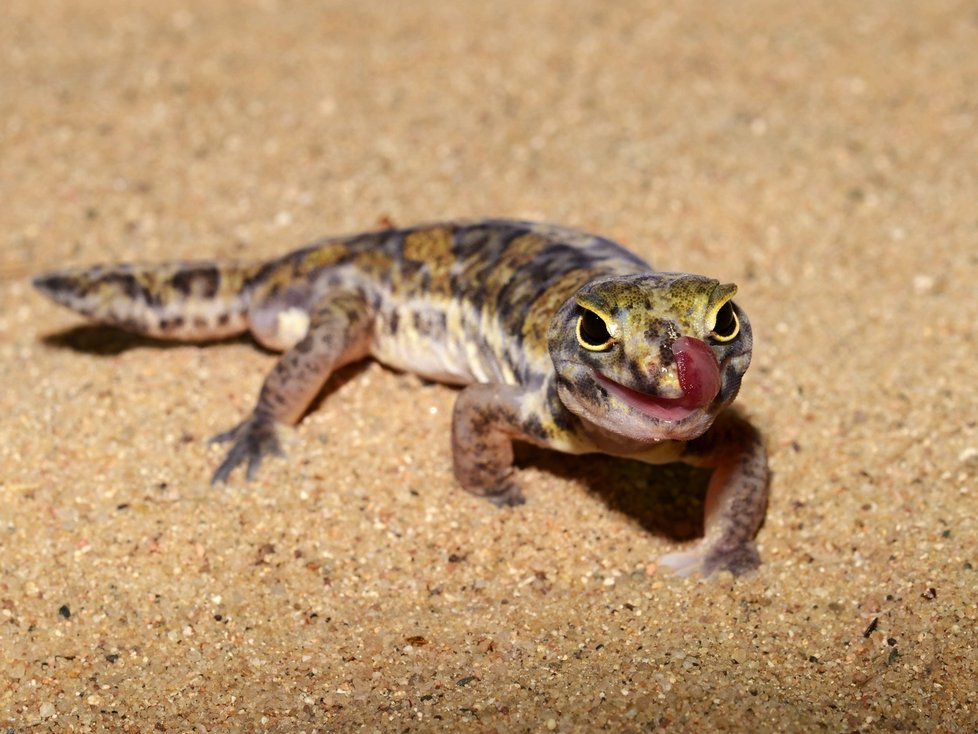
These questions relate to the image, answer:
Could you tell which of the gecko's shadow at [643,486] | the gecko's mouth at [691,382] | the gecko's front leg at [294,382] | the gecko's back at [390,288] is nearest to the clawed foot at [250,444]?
the gecko's front leg at [294,382]

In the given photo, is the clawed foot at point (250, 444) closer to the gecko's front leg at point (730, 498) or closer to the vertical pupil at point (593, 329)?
the gecko's front leg at point (730, 498)

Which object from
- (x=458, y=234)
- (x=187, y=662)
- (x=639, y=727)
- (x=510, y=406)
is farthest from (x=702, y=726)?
(x=458, y=234)

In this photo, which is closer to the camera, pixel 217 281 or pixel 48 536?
pixel 48 536

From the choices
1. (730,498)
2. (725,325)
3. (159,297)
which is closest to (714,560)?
(730,498)

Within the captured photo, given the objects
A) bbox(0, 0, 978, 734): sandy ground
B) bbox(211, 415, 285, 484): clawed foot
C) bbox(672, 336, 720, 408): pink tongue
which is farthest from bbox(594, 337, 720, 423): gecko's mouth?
bbox(211, 415, 285, 484): clawed foot

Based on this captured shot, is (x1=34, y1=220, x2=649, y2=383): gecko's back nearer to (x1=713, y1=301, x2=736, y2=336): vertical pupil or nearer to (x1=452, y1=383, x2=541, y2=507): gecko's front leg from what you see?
(x1=452, y1=383, x2=541, y2=507): gecko's front leg

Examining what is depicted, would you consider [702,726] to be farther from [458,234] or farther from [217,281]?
[217,281]
